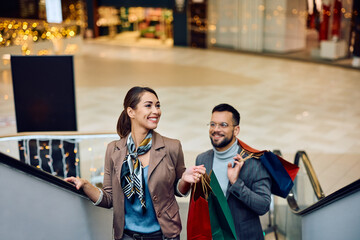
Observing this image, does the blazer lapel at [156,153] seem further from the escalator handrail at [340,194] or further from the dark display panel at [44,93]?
the dark display panel at [44,93]

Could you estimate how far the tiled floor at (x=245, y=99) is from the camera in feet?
24.5

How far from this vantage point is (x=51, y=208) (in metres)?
2.58

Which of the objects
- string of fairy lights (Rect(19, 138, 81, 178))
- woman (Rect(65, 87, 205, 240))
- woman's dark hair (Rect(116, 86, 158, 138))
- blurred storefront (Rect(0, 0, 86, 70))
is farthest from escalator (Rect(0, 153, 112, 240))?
blurred storefront (Rect(0, 0, 86, 70))

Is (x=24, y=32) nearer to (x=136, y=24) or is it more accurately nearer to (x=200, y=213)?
(x=200, y=213)

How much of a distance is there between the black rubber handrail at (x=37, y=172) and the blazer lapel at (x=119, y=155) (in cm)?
29

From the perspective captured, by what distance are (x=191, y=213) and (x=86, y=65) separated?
13.5 metres

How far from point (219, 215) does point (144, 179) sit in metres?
Answer: 0.48

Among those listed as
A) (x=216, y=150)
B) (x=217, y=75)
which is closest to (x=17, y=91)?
(x=216, y=150)

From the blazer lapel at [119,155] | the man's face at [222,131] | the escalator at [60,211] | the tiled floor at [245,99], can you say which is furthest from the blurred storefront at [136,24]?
the blazer lapel at [119,155]

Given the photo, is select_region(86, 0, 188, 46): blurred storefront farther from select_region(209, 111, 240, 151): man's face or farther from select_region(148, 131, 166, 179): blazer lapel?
select_region(148, 131, 166, 179): blazer lapel

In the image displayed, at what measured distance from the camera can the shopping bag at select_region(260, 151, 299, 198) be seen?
8.54 feet

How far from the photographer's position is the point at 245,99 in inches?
416

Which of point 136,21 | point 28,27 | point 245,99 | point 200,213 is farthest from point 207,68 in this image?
point 200,213

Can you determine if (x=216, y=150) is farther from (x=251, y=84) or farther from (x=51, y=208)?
(x=251, y=84)
